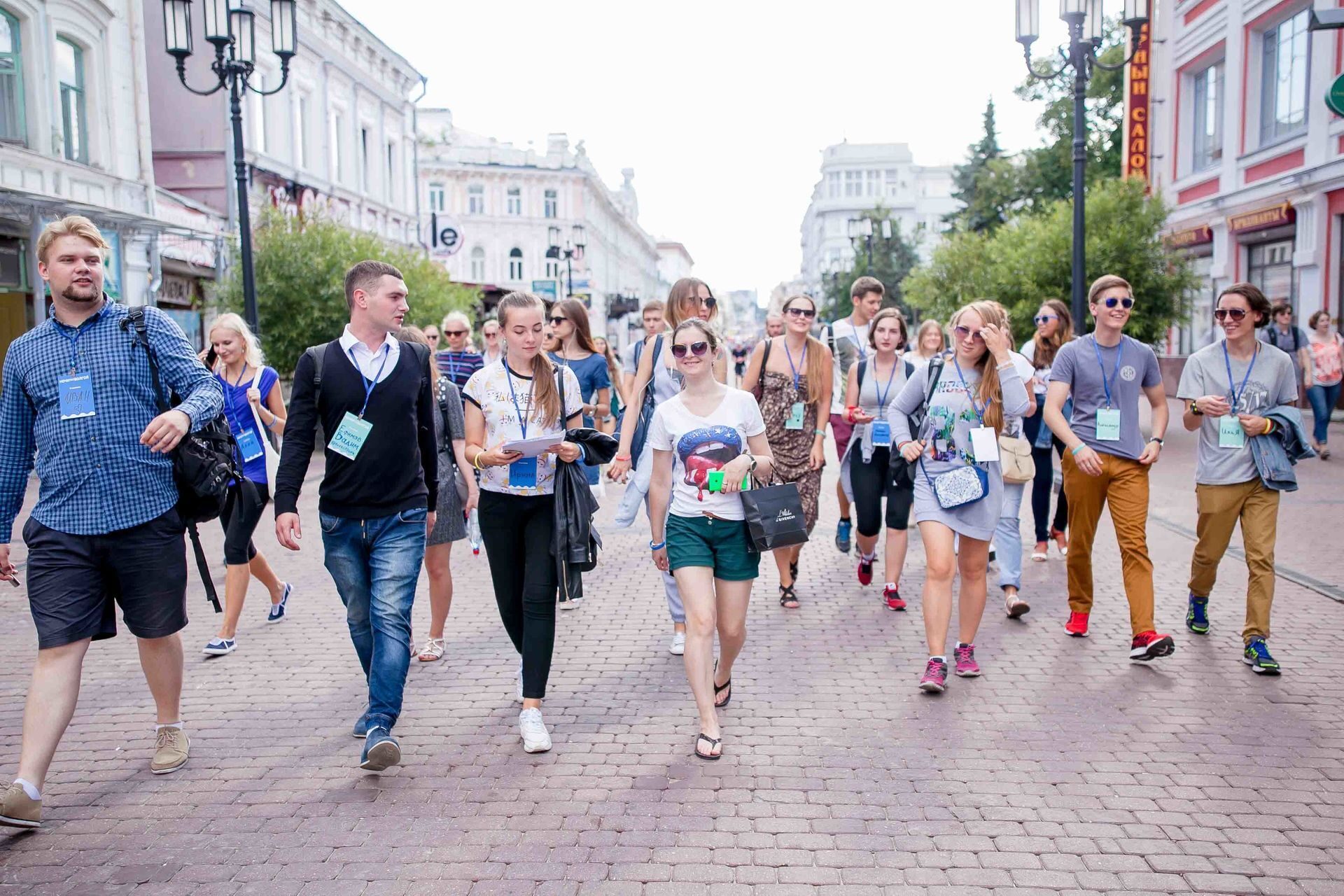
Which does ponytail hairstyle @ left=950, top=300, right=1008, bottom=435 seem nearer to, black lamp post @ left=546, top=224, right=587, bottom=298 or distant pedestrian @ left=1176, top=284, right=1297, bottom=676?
distant pedestrian @ left=1176, top=284, right=1297, bottom=676

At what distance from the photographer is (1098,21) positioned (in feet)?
40.7

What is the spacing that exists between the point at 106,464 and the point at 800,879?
2.85 meters

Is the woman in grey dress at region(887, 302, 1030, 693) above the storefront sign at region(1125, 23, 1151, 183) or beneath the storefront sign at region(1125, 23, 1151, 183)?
beneath

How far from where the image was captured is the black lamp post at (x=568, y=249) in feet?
131

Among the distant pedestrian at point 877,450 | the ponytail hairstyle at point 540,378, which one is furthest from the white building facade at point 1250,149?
the ponytail hairstyle at point 540,378

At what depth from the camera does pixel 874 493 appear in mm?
7285

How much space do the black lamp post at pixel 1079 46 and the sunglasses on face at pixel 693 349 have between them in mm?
8987

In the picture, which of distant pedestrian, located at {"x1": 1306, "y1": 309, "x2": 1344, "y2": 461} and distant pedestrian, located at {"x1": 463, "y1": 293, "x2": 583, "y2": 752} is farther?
distant pedestrian, located at {"x1": 1306, "y1": 309, "x2": 1344, "y2": 461}

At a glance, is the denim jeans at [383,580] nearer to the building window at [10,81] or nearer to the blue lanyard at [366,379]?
the blue lanyard at [366,379]

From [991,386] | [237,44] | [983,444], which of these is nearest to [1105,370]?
[991,386]

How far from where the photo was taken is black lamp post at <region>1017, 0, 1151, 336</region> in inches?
480

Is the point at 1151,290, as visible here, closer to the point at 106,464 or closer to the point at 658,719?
the point at 658,719

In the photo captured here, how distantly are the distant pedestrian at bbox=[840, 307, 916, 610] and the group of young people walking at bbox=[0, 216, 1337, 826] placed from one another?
1.7 inches

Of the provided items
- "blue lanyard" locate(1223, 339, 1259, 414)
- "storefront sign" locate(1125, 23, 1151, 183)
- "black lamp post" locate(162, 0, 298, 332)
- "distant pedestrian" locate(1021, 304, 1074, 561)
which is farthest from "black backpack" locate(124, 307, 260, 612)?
"storefront sign" locate(1125, 23, 1151, 183)
